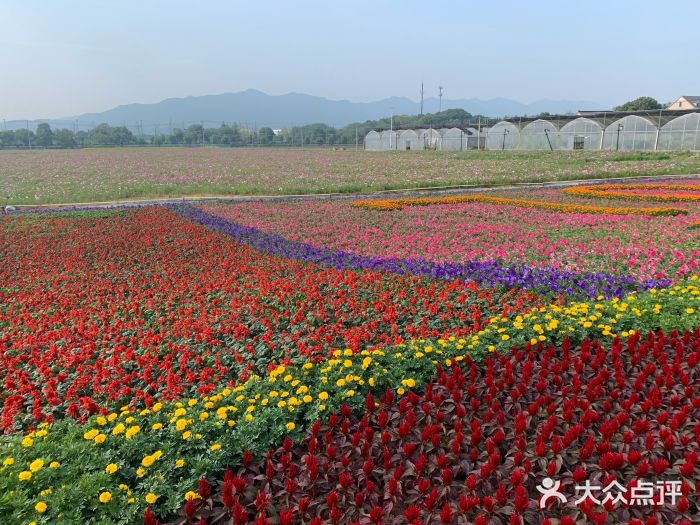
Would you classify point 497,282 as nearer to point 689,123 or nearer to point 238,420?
point 238,420

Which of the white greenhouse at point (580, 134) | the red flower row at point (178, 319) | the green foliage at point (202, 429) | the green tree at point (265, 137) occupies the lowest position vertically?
the red flower row at point (178, 319)

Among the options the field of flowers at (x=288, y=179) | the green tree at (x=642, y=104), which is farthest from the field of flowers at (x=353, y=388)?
the green tree at (x=642, y=104)

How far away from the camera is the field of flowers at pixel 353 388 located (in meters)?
2.66

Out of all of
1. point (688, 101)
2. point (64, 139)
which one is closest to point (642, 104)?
point (688, 101)

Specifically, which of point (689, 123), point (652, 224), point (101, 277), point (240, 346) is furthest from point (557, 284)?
point (689, 123)

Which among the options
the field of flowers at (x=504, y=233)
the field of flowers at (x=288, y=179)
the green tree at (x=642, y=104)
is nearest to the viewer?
the field of flowers at (x=504, y=233)

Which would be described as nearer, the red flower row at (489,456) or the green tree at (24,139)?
the red flower row at (489,456)

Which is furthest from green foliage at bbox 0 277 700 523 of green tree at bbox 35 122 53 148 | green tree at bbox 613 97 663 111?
green tree at bbox 35 122 53 148

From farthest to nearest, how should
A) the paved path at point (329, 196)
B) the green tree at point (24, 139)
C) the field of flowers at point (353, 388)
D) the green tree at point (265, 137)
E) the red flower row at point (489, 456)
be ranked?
the green tree at point (265, 137), the green tree at point (24, 139), the paved path at point (329, 196), the field of flowers at point (353, 388), the red flower row at point (489, 456)

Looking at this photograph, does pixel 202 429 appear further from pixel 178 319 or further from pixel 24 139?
pixel 24 139

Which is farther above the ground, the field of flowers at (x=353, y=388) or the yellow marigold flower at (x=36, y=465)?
the yellow marigold flower at (x=36, y=465)

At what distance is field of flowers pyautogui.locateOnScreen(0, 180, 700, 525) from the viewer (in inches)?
105

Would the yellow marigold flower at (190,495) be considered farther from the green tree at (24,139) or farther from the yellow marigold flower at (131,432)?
the green tree at (24,139)

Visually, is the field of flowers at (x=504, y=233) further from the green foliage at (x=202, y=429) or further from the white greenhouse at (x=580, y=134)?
the white greenhouse at (x=580, y=134)
